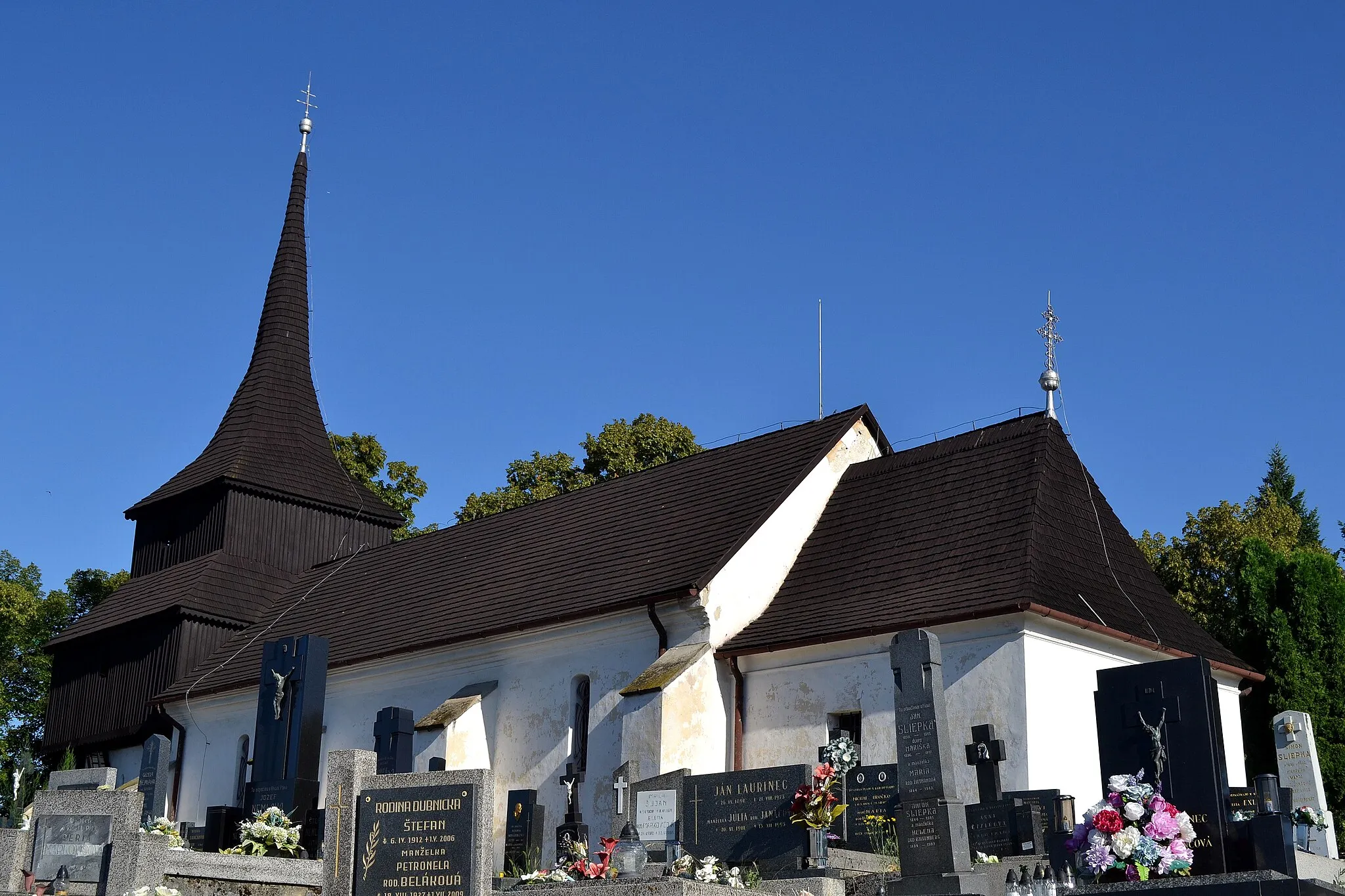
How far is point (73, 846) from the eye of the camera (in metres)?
Result: 13.4

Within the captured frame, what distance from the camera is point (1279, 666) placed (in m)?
25.9

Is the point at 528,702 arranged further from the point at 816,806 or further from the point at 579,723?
the point at 816,806

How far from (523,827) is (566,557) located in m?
6.30

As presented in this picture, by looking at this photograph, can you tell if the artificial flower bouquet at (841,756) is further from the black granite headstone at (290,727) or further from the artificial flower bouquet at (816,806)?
the black granite headstone at (290,727)

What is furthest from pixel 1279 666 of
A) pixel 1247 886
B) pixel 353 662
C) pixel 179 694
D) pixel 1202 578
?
pixel 179 694

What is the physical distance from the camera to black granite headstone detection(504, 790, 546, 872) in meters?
19.6

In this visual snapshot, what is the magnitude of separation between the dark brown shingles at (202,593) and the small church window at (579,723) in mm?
11674

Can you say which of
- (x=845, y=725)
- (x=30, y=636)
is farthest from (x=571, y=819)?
(x=30, y=636)

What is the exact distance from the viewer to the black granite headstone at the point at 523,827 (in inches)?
770

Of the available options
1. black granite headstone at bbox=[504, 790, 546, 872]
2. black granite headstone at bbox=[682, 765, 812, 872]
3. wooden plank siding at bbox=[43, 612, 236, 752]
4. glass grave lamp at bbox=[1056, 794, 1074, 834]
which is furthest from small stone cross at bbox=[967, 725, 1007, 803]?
wooden plank siding at bbox=[43, 612, 236, 752]

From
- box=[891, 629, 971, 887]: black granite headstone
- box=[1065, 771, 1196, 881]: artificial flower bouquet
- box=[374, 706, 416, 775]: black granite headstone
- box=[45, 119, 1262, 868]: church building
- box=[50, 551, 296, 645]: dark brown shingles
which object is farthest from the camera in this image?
box=[50, 551, 296, 645]: dark brown shingles

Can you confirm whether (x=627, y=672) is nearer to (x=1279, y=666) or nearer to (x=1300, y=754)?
(x=1300, y=754)

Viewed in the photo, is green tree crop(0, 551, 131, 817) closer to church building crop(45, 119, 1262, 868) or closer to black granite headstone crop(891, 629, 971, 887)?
church building crop(45, 119, 1262, 868)

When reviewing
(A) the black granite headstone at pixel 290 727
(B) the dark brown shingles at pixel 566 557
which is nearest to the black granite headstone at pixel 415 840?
(A) the black granite headstone at pixel 290 727
